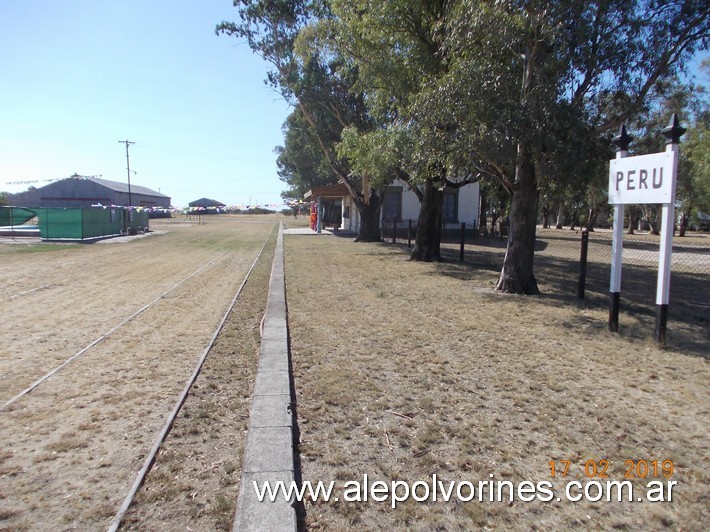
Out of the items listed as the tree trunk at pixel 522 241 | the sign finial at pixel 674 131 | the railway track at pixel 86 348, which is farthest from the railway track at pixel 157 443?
the tree trunk at pixel 522 241

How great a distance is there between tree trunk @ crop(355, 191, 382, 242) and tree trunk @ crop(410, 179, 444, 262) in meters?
9.61

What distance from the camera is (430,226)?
54.5 ft

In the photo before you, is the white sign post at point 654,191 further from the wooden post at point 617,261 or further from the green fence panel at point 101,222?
the green fence panel at point 101,222

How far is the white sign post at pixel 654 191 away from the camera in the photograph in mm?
6055

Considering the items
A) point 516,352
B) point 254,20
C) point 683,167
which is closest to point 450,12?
point 516,352

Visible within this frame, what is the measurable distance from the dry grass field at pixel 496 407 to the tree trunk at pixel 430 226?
8087mm

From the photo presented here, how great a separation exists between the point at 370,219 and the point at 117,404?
22.3m

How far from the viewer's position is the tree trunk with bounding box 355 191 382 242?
86.4ft

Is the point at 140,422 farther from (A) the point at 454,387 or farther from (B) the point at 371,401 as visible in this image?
(A) the point at 454,387

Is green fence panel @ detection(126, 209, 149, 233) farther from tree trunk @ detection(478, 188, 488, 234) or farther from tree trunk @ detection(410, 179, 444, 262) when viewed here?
tree trunk @ detection(410, 179, 444, 262)

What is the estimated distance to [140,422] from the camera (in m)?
4.16

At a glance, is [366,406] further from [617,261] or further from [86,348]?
[617,261]

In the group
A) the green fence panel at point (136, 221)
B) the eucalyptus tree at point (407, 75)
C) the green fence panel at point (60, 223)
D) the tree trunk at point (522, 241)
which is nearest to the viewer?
the eucalyptus tree at point (407, 75)

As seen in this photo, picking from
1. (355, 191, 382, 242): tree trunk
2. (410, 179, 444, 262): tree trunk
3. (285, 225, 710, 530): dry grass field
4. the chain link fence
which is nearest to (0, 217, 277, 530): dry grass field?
(285, 225, 710, 530): dry grass field
